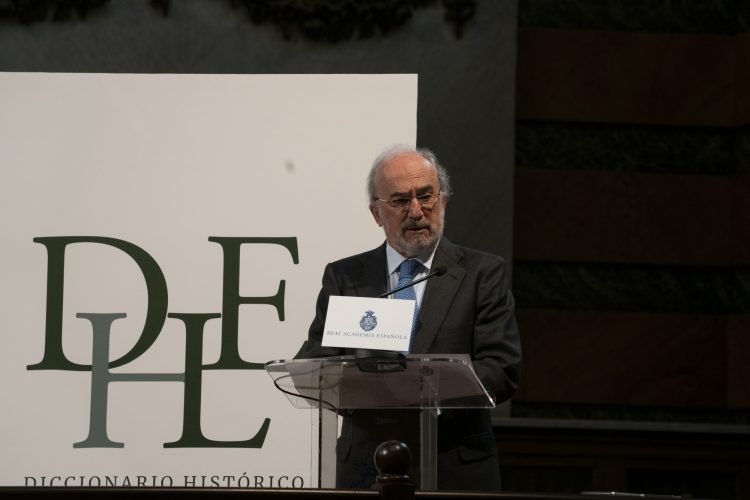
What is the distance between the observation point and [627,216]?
4664mm

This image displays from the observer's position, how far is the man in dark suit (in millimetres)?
2674

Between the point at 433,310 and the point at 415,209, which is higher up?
the point at 415,209

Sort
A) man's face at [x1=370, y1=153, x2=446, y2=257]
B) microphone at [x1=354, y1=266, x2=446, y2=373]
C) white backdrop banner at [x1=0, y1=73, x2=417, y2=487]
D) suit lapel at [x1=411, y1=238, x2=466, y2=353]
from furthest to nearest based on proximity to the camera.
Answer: white backdrop banner at [x1=0, y1=73, x2=417, y2=487]
man's face at [x1=370, y1=153, x2=446, y2=257]
suit lapel at [x1=411, y1=238, x2=466, y2=353]
microphone at [x1=354, y1=266, x2=446, y2=373]

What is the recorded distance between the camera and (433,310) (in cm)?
283

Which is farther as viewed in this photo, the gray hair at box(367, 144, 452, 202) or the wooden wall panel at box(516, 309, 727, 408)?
the wooden wall panel at box(516, 309, 727, 408)

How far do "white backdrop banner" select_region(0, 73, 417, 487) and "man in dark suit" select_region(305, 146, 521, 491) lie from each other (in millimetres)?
1013

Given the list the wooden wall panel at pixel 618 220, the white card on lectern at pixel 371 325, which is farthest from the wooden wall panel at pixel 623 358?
the white card on lectern at pixel 371 325

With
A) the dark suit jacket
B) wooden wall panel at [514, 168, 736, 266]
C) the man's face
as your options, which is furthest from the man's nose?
wooden wall panel at [514, 168, 736, 266]

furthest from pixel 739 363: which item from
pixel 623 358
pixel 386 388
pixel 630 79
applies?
pixel 386 388

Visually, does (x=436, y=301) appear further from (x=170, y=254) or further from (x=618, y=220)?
(x=618, y=220)

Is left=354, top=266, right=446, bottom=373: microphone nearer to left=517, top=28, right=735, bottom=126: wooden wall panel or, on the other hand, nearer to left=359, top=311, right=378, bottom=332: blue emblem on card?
left=359, top=311, right=378, bottom=332: blue emblem on card

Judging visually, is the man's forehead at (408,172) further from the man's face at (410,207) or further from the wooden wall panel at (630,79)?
the wooden wall panel at (630,79)

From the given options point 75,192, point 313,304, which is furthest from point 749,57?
point 75,192

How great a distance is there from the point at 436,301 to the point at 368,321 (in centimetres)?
37
